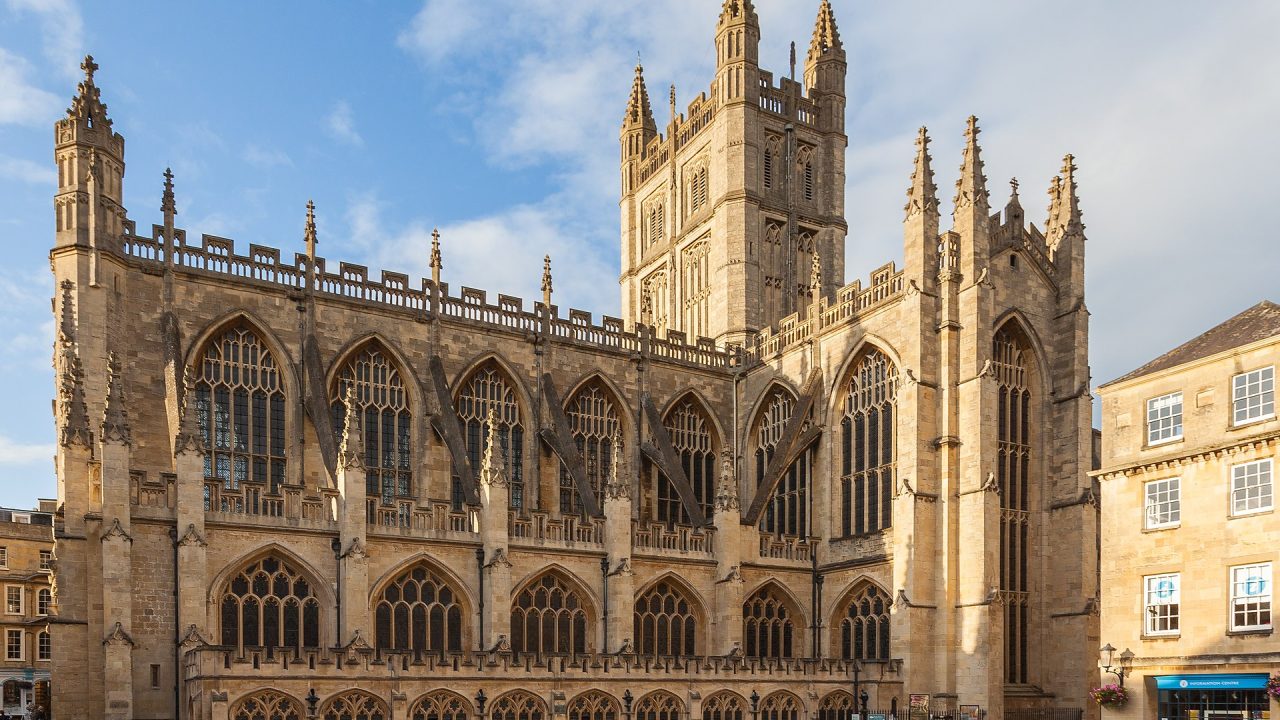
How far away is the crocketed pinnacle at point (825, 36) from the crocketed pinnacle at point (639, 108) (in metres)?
8.57

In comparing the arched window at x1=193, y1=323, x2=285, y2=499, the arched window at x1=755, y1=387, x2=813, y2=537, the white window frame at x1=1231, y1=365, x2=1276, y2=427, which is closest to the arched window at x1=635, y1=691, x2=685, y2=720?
the arched window at x1=755, y1=387, x2=813, y2=537

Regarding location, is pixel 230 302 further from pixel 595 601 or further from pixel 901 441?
pixel 901 441

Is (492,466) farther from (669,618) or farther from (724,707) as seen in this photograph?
(724,707)

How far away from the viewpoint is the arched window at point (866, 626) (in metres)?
35.2

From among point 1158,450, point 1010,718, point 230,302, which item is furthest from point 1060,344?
point 230,302

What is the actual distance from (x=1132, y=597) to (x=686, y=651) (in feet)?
43.1

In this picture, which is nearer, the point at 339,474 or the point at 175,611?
the point at 175,611

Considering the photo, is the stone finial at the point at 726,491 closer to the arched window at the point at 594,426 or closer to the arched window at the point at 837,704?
the arched window at the point at 594,426

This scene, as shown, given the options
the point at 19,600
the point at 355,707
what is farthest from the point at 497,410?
the point at 19,600

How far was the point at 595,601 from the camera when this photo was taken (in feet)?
111

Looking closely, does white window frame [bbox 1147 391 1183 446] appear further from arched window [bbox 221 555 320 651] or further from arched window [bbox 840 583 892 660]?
arched window [bbox 221 555 320 651]

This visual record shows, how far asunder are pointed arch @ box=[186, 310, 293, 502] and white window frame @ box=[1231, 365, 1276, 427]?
24.0 metres

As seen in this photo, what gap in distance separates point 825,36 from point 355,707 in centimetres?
3624

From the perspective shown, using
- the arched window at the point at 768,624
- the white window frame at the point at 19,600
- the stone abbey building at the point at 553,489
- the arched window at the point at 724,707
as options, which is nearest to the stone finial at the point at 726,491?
the stone abbey building at the point at 553,489
